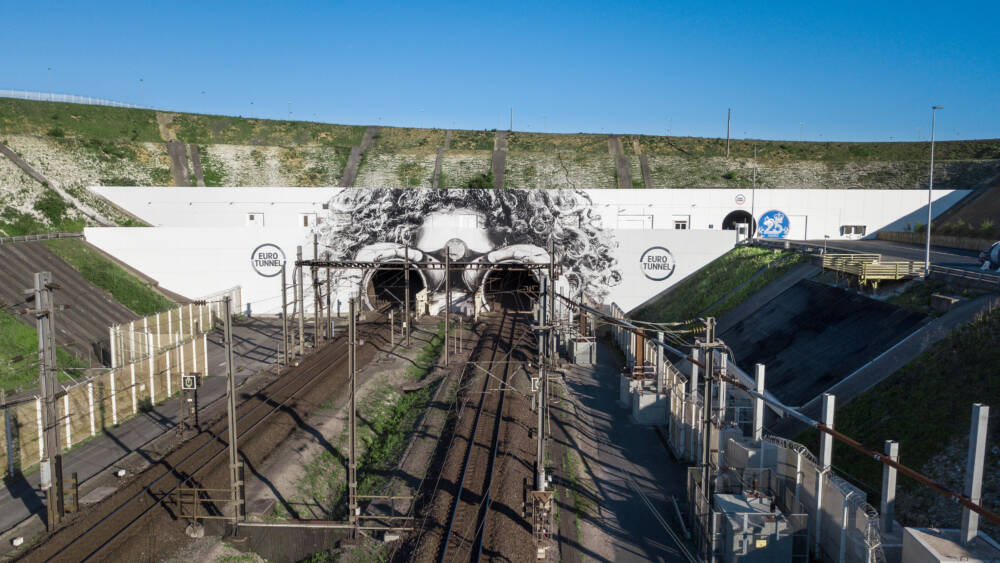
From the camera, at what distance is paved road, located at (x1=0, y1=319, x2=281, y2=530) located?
16938mm

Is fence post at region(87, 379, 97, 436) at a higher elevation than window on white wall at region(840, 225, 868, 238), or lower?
lower

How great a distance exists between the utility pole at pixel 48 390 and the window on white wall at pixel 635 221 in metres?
37.7

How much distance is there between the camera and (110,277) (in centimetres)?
3853

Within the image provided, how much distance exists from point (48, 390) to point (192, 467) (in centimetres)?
459

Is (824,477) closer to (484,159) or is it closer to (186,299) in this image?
(186,299)

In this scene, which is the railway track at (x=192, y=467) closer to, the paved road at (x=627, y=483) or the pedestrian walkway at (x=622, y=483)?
the pedestrian walkway at (x=622, y=483)

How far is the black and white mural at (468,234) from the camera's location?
44188mm

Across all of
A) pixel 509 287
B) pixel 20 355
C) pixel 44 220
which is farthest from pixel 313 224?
pixel 20 355

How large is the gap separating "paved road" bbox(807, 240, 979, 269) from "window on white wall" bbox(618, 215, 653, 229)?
11976 millimetres

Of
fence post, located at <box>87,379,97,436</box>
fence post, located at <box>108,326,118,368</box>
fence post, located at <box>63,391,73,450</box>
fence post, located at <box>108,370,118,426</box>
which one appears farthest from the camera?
fence post, located at <box>108,326,118,368</box>

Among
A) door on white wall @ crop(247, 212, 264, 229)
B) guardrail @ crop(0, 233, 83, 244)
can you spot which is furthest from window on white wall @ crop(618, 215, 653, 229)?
guardrail @ crop(0, 233, 83, 244)

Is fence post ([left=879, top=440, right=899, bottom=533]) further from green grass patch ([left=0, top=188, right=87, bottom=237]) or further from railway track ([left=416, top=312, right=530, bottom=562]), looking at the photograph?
green grass patch ([left=0, top=188, right=87, bottom=237])

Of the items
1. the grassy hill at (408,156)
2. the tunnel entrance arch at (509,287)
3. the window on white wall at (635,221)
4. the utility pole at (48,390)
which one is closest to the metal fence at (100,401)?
the utility pole at (48,390)

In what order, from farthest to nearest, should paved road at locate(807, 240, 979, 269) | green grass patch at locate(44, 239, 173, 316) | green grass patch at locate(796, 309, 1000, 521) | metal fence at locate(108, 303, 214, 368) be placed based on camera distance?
green grass patch at locate(44, 239, 173, 316)
paved road at locate(807, 240, 979, 269)
metal fence at locate(108, 303, 214, 368)
green grass patch at locate(796, 309, 1000, 521)
